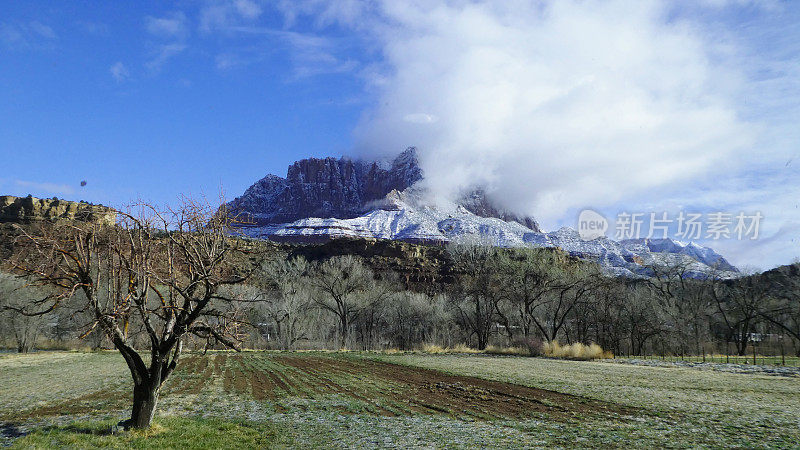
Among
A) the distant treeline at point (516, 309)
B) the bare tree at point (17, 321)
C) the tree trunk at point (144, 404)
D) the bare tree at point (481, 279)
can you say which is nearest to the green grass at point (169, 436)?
the tree trunk at point (144, 404)

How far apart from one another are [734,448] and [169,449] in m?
13.1

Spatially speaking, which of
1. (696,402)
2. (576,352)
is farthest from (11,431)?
(576,352)

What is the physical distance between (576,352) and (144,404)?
45.0 m

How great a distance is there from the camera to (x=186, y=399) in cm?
1898

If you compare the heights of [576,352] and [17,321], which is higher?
[17,321]

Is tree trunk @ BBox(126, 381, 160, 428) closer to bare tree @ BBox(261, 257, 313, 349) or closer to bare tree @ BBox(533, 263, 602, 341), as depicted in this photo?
bare tree @ BBox(533, 263, 602, 341)

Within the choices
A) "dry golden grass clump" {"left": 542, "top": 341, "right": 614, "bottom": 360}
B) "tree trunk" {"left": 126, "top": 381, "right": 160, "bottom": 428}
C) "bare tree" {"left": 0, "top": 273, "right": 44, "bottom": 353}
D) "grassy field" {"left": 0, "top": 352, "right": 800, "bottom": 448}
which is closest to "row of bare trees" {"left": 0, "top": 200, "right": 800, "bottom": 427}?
"bare tree" {"left": 0, "top": 273, "right": 44, "bottom": 353}

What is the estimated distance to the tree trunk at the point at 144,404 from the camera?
11.9 m

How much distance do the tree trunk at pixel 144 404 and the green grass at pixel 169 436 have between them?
0.33 meters

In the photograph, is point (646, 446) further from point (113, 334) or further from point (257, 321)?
point (257, 321)

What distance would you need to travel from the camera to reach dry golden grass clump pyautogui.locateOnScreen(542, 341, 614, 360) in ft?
158

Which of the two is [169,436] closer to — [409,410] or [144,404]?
[144,404]

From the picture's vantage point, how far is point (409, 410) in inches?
675

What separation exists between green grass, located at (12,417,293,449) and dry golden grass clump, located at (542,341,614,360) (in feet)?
136
